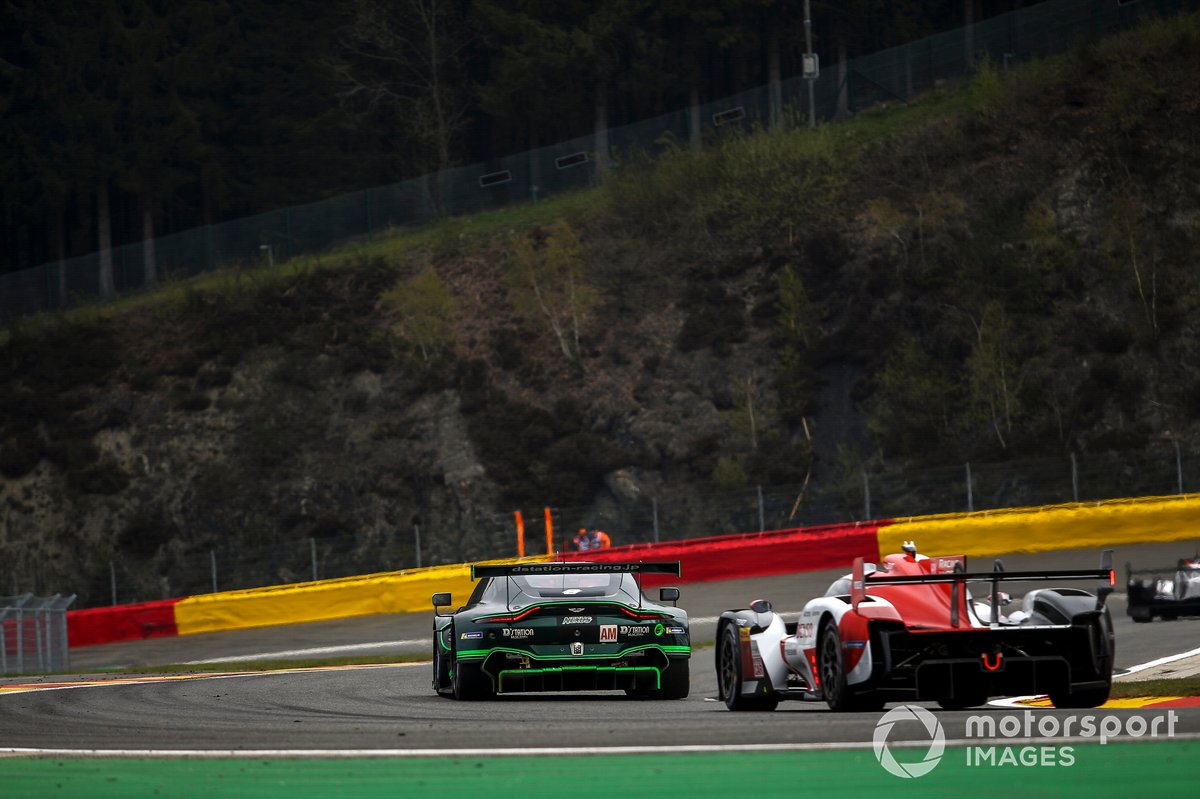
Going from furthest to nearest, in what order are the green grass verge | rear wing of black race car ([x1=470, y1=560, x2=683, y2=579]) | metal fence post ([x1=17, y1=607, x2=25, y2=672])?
metal fence post ([x1=17, y1=607, x2=25, y2=672]), rear wing of black race car ([x1=470, y1=560, x2=683, y2=579]), the green grass verge

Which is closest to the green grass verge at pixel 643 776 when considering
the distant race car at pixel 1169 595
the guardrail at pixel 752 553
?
the distant race car at pixel 1169 595

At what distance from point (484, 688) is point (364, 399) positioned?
35798mm

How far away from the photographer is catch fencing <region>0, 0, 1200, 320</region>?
174ft

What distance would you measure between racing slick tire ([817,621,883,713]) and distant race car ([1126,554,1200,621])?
10.0 meters

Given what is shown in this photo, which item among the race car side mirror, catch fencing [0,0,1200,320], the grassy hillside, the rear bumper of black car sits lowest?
the rear bumper of black car

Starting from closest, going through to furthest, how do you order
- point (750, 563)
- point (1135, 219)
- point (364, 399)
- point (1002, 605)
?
point (1002, 605)
point (750, 563)
point (1135, 219)
point (364, 399)

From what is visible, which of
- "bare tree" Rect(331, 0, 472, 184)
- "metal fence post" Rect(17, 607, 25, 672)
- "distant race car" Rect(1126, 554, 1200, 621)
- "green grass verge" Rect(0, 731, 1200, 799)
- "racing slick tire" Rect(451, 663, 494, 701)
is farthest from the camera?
"bare tree" Rect(331, 0, 472, 184)

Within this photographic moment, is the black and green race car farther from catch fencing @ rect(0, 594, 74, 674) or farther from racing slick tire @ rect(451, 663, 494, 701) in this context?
catch fencing @ rect(0, 594, 74, 674)

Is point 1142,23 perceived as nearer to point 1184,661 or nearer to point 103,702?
point 1184,661

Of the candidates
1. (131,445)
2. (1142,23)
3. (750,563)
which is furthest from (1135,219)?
(131,445)

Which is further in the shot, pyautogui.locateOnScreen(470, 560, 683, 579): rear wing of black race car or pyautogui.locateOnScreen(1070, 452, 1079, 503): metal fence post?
pyautogui.locateOnScreen(1070, 452, 1079, 503): metal fence post

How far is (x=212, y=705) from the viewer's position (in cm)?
1327

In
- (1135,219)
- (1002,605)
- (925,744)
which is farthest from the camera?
(1135,219)

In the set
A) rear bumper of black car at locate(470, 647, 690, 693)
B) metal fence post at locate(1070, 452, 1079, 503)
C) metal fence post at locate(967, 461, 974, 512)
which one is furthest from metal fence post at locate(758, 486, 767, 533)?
rear bumper of black car at locate(470, 647, 690, 693)
